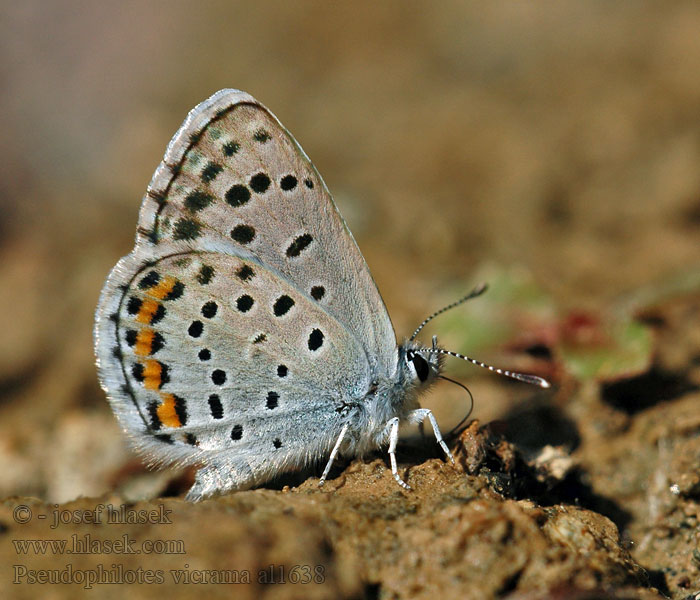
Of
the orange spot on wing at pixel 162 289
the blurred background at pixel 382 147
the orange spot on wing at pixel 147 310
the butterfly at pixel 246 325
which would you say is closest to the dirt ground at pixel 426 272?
→ the blurred background at pixel 382 147

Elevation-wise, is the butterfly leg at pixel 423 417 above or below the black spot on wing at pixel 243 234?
below

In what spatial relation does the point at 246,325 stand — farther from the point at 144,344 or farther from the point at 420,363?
the point at 420,363

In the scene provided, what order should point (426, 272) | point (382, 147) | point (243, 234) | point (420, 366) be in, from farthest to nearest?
1. point (382, 147)
2. point (426, 272)
3. point (420, 366)
4. point (243, 234)

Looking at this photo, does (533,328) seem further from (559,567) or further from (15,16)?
(15,16)

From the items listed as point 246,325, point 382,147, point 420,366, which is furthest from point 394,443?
point 382,147

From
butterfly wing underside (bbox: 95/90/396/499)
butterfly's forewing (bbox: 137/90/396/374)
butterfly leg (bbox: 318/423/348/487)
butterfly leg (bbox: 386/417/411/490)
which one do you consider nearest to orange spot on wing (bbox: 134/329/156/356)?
butterfly wing underside (bbox: 95/90/396/499)

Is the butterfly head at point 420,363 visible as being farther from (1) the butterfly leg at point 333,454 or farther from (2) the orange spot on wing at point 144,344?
(2) the orange spot on wing at point 144,344

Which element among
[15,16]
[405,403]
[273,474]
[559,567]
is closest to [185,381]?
[273,474]
